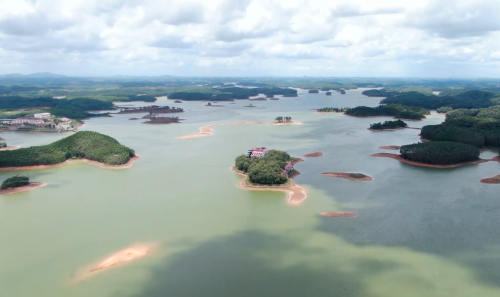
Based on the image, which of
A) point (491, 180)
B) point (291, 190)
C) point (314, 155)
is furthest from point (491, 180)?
point (291, 190)

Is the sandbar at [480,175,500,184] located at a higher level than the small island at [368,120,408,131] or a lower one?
lower

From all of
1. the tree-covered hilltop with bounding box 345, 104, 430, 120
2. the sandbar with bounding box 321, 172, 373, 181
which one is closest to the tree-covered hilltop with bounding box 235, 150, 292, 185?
the sandbar with bounding box 321, 172, 373, 181

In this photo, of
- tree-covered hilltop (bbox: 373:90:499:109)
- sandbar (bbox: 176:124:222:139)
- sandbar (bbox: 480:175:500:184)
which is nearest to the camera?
sandbar (bbox: 480:175:500:184)

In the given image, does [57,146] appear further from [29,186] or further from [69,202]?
[69,202]

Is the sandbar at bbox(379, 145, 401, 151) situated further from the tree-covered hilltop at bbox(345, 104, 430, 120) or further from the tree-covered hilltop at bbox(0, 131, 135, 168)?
the tree-covered hilltop at bbox(345, 104, 430, 120)

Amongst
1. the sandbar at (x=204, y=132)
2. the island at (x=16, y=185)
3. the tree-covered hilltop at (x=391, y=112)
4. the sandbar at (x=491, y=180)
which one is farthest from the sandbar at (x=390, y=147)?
the island at (x=16, y=185)

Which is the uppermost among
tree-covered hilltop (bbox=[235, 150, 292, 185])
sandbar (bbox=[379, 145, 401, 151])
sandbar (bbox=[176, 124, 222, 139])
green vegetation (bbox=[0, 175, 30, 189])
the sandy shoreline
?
tree-covered hilltop (bbox=[235, 150, 292, 185])
